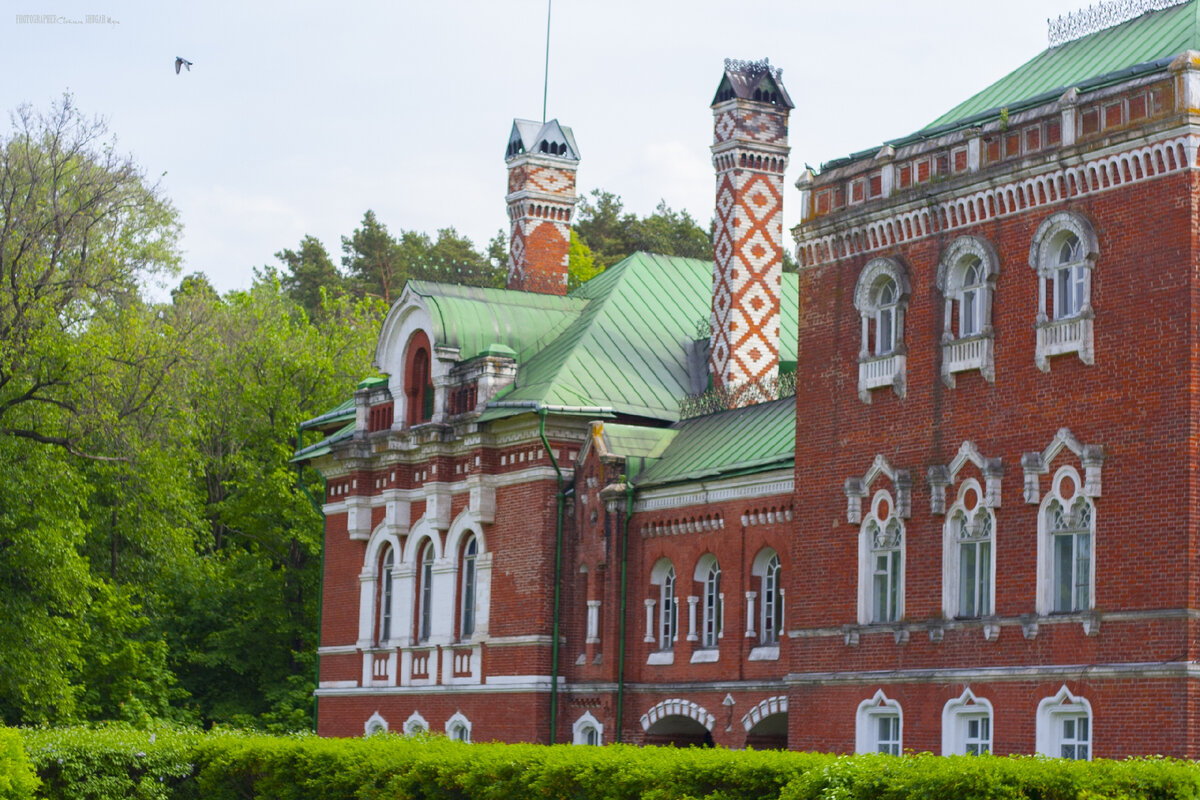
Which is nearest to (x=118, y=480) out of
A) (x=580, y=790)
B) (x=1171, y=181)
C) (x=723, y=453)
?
(x=723, y=453)

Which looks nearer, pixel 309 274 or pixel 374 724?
pixel 374 724

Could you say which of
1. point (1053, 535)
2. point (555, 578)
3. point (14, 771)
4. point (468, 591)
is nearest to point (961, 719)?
point (1053, 535)

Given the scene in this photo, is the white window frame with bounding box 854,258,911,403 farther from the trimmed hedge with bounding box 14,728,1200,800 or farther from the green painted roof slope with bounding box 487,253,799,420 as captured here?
the green painted roof slope with bounding box 487,253,799,420

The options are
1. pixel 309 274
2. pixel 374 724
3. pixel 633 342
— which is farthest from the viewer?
pixel 309 274

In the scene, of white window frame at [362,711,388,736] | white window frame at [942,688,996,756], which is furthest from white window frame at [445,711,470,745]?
white window frame at [942,688,996,756]

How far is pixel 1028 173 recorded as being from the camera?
24781 millimetres

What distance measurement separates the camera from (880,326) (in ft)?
89.7

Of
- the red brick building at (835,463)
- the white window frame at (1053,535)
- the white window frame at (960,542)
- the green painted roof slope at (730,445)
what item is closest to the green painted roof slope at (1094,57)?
the red brick building at (835,463)

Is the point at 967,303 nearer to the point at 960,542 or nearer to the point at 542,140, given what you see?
the point at 960,542

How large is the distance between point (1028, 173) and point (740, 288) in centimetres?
1165

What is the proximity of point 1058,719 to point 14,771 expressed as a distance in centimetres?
1270

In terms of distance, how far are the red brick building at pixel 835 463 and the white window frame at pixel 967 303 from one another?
1.9 inches

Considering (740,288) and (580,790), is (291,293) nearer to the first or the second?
(740,288)

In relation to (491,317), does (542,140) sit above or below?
above
